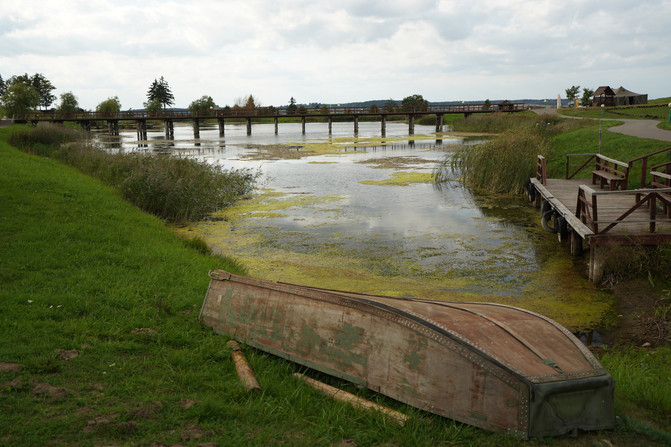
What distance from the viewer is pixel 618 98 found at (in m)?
60.4

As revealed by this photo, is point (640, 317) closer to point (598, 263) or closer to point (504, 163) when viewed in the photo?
point (598, 263)

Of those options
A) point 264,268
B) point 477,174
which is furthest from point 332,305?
point 477,174

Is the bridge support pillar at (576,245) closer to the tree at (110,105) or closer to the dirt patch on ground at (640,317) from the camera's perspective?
the dirt patch on ground at (640,317)

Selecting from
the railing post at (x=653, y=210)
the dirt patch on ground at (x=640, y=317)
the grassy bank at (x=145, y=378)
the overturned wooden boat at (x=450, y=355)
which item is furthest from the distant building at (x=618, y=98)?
the overturned wooden boat at (x=450, y=355)

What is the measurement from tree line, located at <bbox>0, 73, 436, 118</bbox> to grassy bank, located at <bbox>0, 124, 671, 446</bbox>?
5865 cm

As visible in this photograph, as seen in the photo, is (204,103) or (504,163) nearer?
(504,163)

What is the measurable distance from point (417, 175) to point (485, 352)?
836 inches

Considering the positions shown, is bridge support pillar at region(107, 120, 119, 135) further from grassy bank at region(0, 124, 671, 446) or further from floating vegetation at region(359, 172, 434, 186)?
grassy bank at region(0, 124, 671, 446)

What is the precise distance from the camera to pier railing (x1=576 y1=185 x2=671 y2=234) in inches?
354

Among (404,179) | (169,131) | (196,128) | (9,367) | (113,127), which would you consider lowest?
(9,367)

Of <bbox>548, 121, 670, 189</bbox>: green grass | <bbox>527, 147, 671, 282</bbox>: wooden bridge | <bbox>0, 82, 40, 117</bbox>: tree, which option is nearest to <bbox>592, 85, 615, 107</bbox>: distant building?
<bbox>548, 121, 670, 189</bbox>: green grass

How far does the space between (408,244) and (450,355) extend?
8.33m

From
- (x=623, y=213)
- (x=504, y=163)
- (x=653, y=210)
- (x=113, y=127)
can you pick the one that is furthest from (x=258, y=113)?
(x=653, y=210)

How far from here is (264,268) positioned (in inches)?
410
